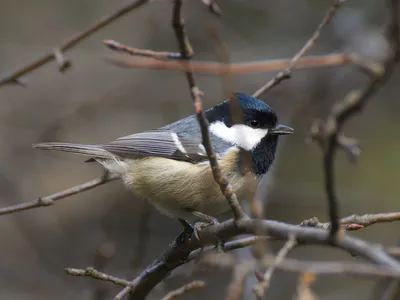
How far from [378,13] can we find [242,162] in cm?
239

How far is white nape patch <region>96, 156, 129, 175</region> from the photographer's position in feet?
8.10

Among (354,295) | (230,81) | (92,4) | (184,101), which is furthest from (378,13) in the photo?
(230,81)

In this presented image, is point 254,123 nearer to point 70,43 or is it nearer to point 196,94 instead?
point 70,43

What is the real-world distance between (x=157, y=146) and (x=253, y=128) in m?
0.43

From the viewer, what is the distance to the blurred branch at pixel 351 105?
2.46 feet

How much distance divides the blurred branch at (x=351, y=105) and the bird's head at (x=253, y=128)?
1414 mm

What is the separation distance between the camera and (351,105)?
80 cm

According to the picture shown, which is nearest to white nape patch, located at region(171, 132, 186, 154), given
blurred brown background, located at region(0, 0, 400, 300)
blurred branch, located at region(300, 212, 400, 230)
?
blurred branch, located at region(300, 212, 400, 230)

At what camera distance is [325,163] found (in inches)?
36.7

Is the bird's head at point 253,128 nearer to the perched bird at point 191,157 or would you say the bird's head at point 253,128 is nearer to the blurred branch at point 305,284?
the perched bird at point 191,157

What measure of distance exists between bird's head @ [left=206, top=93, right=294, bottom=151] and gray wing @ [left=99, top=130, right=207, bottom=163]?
0.46 ft

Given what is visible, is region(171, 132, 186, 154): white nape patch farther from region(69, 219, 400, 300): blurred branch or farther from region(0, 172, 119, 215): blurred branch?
region(69, 219, 400, 300): blurred branch

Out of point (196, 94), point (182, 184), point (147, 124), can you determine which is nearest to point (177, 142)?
point (182, 184)

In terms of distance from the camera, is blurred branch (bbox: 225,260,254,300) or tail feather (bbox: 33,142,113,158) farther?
tail feather (bbox: 33,142,113,158)
